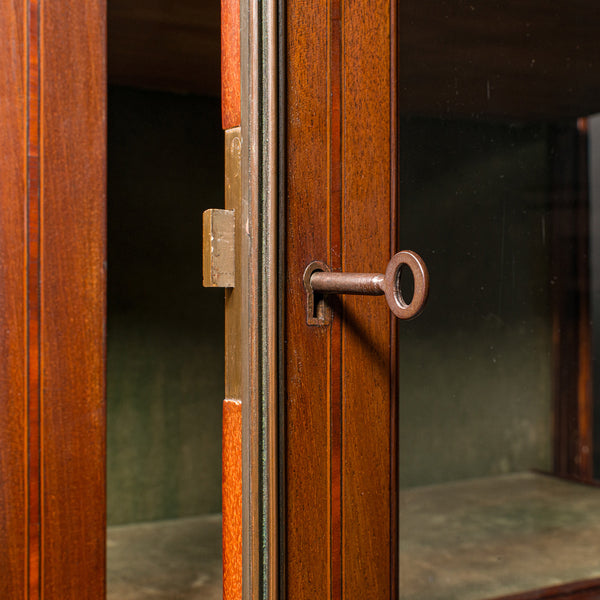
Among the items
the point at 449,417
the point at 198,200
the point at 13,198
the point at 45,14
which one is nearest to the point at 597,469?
the point at 449,417

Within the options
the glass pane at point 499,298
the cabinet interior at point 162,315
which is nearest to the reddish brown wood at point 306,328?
the glass pane at point 499,298

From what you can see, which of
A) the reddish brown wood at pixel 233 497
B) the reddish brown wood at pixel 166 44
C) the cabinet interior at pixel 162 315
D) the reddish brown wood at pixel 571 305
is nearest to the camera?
the reddish brown wood at pixel 233 497

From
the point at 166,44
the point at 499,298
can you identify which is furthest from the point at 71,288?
the point at 166,44

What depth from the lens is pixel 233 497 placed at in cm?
70

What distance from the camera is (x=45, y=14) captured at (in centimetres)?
150

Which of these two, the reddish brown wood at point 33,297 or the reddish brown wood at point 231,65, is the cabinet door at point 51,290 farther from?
the reddish brown wood at point 231,65

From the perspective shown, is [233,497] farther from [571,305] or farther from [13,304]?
[13,304]

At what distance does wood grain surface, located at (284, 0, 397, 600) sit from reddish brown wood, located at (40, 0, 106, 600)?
3.04 ft

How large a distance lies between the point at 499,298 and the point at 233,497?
0.40m

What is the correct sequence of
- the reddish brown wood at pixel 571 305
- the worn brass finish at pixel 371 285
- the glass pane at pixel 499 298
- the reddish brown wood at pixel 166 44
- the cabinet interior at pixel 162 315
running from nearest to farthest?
the worn brass finish at pixel 371 285
the glass pane at pixel 499 298
the reddish brown wood at pixel 571 305
the reddish brown wood at pixel 166 44
the cabinet interior at pixel 162 315

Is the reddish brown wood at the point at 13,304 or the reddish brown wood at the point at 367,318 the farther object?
the reddish brown wood at the point at 13,304

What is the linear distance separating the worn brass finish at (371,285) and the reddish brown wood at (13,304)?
980 mm

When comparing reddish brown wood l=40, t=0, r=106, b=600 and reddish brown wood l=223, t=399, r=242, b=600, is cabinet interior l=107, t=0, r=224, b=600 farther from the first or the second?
reddish brown wood l=223, t=399, r=242, b=600

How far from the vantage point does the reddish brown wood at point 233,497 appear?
0.69 m
